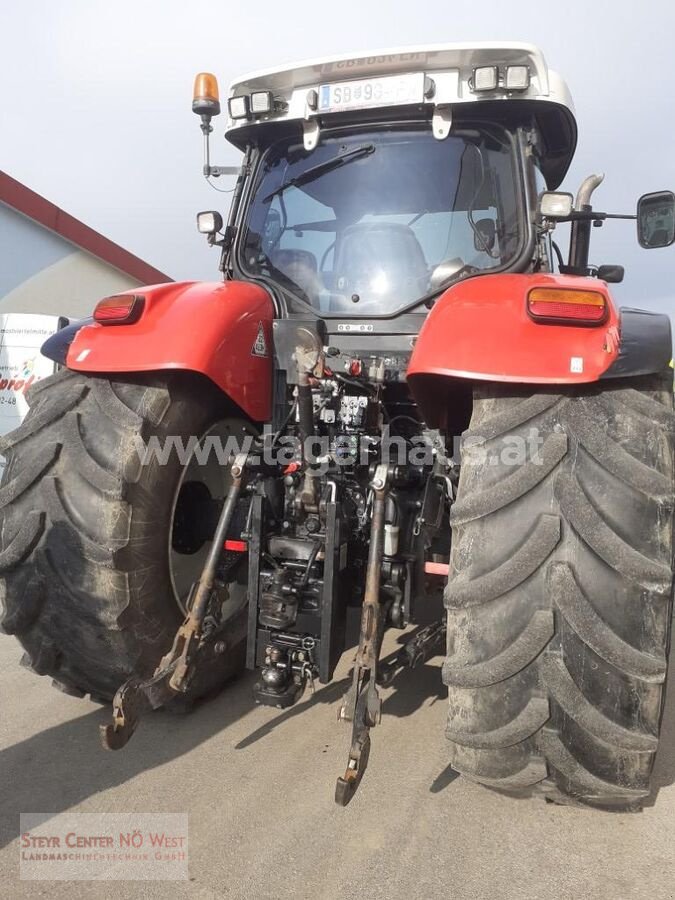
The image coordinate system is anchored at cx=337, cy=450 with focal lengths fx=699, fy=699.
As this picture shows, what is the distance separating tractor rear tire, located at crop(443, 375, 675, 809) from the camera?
5.75 ft

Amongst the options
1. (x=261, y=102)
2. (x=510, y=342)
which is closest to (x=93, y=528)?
(x=510, y=342)

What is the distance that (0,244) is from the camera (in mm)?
9516

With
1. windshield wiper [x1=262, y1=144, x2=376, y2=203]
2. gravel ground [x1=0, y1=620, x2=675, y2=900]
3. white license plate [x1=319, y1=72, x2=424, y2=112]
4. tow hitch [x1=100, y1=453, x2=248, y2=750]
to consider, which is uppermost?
white license plate [x1=319, y1=72, x2=424, y2=112]

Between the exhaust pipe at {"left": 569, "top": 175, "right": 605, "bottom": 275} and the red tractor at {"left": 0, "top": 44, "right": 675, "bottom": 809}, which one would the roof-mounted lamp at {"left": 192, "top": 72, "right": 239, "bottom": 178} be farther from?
the exhaust pipe at {"left": 569, "top": 175, "right": 605, "bottom": 275}

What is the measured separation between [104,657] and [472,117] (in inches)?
96.3

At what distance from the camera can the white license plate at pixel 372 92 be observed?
108 inches

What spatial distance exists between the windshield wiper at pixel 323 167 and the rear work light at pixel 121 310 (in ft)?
3.46

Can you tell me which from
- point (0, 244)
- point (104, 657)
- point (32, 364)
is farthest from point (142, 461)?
point (0, 244)

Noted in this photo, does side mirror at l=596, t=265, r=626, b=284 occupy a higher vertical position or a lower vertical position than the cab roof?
lower

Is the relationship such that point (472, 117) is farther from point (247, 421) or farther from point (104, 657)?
point (104, 657)

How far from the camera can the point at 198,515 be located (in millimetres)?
2648

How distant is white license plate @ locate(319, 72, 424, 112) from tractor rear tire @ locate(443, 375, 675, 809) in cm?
152

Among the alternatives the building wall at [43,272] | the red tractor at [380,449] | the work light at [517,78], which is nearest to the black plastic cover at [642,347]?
the red tractor at [380,449]

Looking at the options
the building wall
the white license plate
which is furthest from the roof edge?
the white license plate
